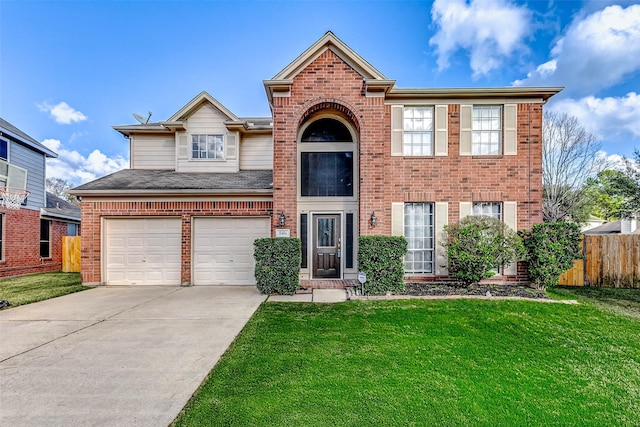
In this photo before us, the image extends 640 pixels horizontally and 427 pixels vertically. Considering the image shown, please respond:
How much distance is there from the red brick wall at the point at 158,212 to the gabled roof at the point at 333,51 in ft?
13.2

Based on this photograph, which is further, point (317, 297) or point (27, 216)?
point (27, 216)

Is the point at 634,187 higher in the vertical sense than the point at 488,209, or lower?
higher

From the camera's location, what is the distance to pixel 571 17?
13.6 meters

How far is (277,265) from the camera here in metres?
7.95

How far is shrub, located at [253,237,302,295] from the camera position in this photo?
793cm

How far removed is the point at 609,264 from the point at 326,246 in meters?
8.95

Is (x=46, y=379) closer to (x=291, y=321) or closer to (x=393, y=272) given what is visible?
(x=291, y=321)

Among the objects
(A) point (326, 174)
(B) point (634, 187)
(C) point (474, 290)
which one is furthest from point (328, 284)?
(B) point (634, 187)

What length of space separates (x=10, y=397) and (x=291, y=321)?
3.73 meters

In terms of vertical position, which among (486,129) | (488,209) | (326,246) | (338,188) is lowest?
(326,246)

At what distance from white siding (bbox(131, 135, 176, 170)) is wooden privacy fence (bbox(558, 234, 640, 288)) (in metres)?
14.5

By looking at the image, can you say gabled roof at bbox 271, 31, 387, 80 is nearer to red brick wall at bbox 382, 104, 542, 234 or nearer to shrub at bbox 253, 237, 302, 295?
red brick wall at bbox 382, 104, 542, 234

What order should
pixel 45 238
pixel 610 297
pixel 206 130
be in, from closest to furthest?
pixel 610 297, pixel 206 130, pixel 45 238

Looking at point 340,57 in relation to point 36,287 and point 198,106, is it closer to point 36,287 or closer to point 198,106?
point 198,106
